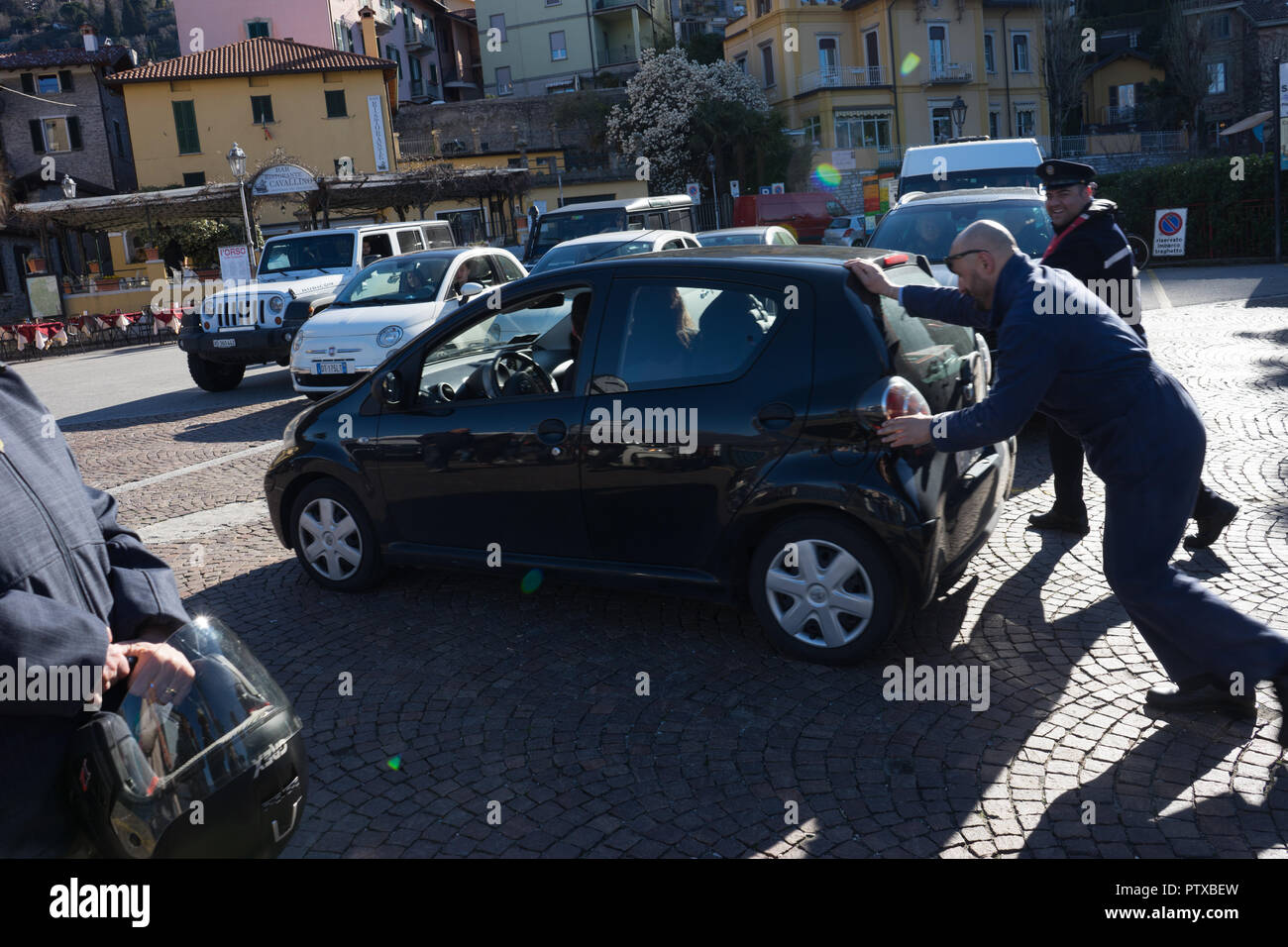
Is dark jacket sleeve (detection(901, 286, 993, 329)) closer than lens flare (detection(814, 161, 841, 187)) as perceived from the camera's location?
Yes

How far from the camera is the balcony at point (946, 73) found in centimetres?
5441

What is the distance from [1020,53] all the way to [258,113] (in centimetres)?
3843

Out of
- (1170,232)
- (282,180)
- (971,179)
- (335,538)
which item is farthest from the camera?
(282,180)

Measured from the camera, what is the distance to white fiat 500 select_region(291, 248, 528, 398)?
11633 millimetres

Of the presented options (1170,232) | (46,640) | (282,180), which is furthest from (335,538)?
(282,180)

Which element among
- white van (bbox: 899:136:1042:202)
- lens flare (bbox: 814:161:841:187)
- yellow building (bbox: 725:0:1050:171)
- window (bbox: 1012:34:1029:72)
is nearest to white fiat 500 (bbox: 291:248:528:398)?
white van (bbox: 899:136:1042:202)

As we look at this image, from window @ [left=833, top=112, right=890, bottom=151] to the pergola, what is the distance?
21.7 meters

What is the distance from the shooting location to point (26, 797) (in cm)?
196

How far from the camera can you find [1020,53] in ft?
189

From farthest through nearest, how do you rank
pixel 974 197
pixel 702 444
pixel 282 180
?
pixel 282 180 → pixel 974 197 → pixel 702 444

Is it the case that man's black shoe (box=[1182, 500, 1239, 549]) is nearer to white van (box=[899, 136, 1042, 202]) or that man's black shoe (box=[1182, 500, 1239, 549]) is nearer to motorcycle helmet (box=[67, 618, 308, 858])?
motorcycle helmet (box=[67, 618, 308, 858])

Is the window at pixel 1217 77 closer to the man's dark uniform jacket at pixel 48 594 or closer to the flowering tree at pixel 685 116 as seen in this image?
the flowering tree at pixel 685 116

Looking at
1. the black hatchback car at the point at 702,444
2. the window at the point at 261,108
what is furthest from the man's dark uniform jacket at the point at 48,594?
the window at the point at 261,108

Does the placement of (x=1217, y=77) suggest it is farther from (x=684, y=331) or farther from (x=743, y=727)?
(x=743, y=727)
